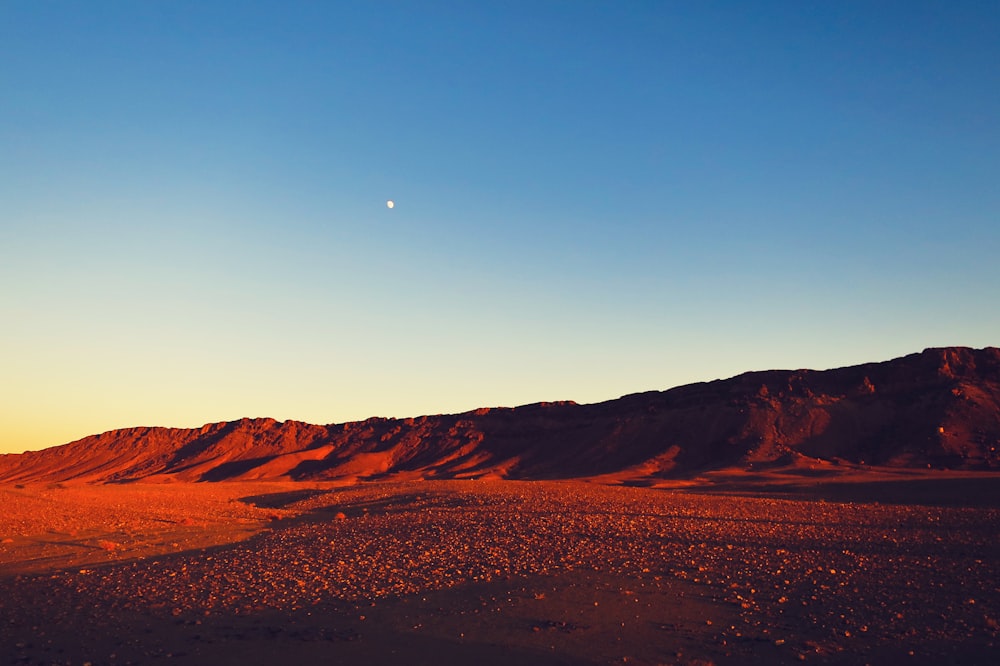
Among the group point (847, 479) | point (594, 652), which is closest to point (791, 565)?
point (594, 652)

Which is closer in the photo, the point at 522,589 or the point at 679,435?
the point at 522,589

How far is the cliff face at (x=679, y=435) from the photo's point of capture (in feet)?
252

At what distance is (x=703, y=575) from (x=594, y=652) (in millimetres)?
6458

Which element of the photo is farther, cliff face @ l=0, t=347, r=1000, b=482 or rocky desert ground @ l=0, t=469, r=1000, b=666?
cliff face @ l=0, t=347, r=1000, b=482

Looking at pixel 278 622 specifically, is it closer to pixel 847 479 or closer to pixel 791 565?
pixel 791 565

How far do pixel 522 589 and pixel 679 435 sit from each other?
80.9 metres

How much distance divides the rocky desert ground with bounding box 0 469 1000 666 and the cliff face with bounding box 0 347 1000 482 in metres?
50.1

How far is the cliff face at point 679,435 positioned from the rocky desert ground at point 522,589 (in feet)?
164

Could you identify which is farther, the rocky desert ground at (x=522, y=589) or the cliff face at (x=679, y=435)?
the cliff face at (x=679, y=435)

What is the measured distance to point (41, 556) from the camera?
24312 millimetres

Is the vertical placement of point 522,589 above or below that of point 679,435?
below

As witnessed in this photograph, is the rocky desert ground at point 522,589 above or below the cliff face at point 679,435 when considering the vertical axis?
below

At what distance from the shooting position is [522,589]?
15.3 m

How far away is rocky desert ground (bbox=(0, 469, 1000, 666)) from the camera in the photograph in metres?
11.5
